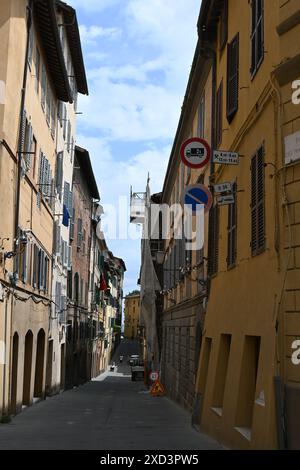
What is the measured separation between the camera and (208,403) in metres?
13.8

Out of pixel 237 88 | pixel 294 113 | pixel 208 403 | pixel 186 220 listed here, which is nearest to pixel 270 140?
pixel 294 113

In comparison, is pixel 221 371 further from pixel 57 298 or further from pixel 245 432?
pixel 57 298

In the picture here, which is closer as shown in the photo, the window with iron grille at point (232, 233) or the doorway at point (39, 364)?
the window with iron grille at point (232, 233)

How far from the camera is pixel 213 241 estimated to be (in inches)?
600

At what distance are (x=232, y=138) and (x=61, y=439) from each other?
6591mm

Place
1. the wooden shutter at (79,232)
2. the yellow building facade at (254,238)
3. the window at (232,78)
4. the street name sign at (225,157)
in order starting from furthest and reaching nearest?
1. the wooden shutter at (79,232)
2. the window at (232,78)
3. the street name sign at (225,157)
4. the yellow building facade at (254,238)

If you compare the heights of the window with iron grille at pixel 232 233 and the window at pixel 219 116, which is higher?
the window at pixel 219 116

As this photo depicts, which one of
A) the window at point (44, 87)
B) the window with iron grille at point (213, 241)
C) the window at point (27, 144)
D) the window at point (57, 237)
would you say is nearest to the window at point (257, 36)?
the window with iron grille at point (213, 241)

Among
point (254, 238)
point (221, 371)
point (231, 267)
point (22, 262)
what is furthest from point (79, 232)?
point (254, 238)

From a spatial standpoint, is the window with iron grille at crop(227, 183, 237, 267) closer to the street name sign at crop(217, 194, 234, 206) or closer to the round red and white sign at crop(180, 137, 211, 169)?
the street name sign at crop(217, 194, 234, 206)

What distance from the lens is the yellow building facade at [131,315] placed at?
12875cm

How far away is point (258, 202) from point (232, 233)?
218cm

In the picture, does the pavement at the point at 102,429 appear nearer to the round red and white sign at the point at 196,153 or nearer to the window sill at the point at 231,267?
the window sill at the point at 231,267

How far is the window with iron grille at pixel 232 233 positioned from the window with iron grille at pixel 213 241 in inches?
66.3
